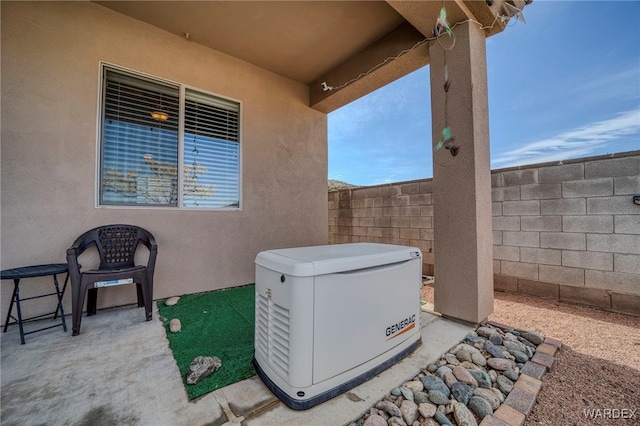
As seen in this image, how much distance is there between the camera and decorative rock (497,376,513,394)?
133 cm

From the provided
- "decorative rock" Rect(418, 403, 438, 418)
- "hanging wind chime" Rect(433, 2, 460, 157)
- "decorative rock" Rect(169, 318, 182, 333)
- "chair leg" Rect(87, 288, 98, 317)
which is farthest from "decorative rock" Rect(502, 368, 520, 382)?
"chair leg" Rect(87, 288, 98, 317)

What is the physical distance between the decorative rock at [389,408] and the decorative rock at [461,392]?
361 mm

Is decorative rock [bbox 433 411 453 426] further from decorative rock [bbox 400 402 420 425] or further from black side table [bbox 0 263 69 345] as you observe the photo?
black side table [bbox 0 263 69 345]

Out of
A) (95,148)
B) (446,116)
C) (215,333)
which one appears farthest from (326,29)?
(215,333)

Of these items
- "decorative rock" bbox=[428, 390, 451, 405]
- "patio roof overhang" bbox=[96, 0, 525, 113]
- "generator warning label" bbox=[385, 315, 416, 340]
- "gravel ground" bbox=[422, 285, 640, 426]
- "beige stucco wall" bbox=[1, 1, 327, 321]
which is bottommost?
"gravel ground" bbox=[422, 285, 640, 426]

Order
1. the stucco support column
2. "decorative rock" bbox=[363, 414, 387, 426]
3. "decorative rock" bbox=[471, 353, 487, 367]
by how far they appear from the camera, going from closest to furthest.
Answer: "decorative rock" bbox=[363, 414, 387, 426] → "decorative rock" bbox=[471, 353, 487, 367] → the stucco support column

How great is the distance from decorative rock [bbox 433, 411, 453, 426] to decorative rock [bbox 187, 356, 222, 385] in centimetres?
123

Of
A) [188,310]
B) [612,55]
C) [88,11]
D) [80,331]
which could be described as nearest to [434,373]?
[188,310]

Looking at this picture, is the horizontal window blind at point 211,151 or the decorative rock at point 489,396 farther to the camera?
the horizontal window blind at point 211,151

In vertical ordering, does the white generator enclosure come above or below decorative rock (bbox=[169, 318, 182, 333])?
above

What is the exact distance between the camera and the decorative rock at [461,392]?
4.10 ft

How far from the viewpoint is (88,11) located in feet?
8.00

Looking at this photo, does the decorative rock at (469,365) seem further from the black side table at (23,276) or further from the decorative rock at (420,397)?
the black side table at (23,276)

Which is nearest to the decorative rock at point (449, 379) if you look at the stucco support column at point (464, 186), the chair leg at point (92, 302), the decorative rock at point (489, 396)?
the decorative rock at point (489, 396)
